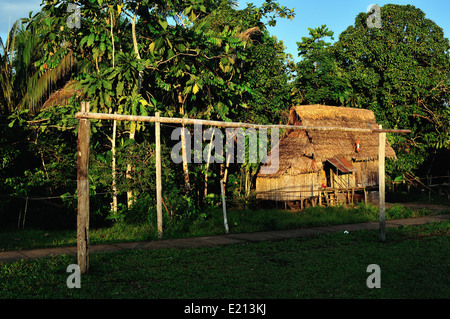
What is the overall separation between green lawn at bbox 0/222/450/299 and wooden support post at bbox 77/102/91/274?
0.40 metres

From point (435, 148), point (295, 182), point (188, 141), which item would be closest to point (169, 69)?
point (188, 141)

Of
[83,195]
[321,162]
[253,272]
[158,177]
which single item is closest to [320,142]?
[321,162]

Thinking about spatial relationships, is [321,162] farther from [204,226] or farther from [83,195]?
[83,195]

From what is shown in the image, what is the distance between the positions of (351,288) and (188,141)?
9.98 metres

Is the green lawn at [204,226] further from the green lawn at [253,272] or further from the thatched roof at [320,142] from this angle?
the thatched roof at [320,142]

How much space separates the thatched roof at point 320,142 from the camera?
1781 centimetres

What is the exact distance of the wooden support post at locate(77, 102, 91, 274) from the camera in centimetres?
732

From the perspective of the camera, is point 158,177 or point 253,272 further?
point 158,177

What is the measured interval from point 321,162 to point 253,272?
38.0ft

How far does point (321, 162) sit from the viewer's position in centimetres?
1816

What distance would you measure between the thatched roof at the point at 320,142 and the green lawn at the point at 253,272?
7.76m

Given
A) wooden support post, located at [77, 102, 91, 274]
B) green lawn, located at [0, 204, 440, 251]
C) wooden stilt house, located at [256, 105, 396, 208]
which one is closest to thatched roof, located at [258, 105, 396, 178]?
wooden stilt house, located at [256, 105, 396, 208]

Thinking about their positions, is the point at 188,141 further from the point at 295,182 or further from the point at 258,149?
the point at 295,182

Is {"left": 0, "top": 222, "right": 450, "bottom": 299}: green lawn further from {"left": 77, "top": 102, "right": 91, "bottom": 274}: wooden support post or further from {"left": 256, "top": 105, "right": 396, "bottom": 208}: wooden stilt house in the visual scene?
{"left": 256, "top": 105, "right": 396, "bottom": 208}: wooden stilt house
